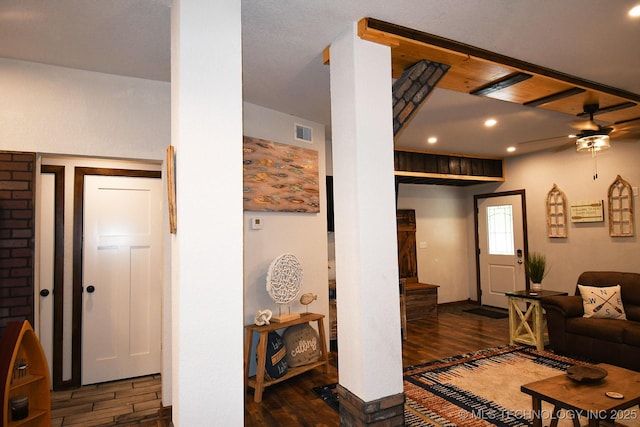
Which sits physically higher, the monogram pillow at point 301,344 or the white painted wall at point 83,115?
the white painted wall at point 83,115

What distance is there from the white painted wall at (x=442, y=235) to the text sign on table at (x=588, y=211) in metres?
2.03

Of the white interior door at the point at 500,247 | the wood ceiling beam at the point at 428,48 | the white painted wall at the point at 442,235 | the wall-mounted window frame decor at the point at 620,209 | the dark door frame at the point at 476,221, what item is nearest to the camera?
the wood ceiling beam at the point at 428,48

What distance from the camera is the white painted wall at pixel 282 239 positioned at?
3.87 metres

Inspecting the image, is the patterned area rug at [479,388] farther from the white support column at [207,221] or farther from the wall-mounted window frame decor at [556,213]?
the wall-mounted window frame decor at [556,213]

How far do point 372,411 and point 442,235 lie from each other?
5.51m

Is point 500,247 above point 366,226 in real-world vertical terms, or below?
below

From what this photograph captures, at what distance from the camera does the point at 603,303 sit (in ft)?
13.6

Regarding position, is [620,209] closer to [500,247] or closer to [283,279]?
[500,247]

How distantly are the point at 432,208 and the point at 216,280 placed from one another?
6049 mm

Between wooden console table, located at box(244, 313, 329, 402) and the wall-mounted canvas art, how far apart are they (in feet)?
3.68

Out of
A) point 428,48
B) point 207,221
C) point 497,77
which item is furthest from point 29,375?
point 497,77

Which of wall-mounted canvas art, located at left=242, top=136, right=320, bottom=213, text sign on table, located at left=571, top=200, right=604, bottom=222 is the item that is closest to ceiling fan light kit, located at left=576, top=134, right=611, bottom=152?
text sign on table, located at left=571, top=200, right=604, bottom=222

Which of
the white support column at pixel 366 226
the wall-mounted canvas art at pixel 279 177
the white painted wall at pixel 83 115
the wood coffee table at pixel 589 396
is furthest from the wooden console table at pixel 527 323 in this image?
the white painted wall at pixel 83 115

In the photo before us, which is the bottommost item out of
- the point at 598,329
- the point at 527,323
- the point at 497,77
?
the point at 527,323
